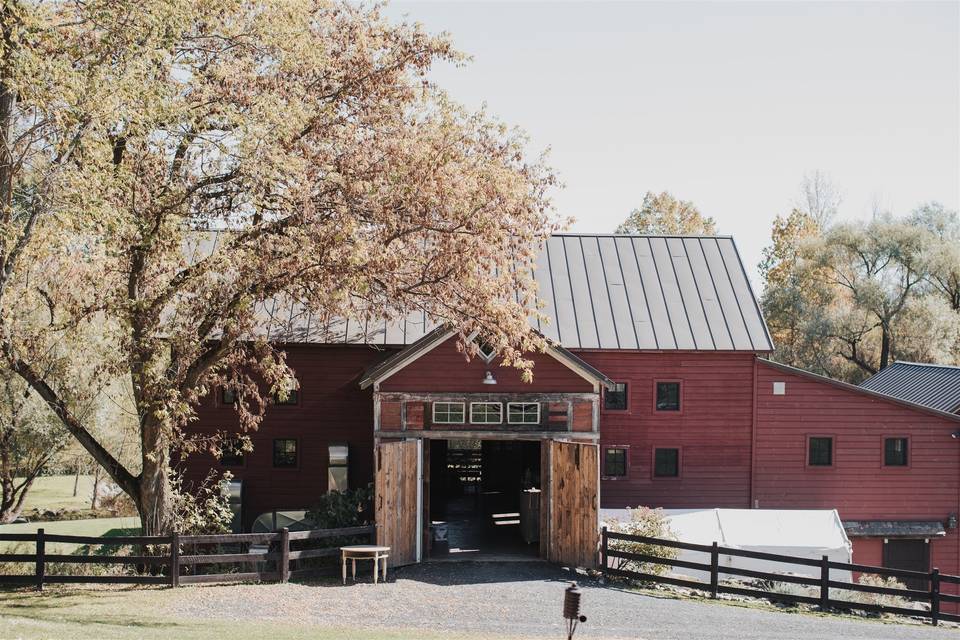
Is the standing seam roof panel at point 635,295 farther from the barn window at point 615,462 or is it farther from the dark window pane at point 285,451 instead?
the dark window pane at point 285,451

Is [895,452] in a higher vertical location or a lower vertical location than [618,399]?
lower

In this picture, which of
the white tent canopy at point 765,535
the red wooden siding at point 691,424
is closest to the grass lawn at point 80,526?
the red wooden siding at point 691,424

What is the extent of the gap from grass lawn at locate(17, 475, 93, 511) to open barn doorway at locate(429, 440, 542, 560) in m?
18.1

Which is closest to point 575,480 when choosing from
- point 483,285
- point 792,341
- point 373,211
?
point 483,285

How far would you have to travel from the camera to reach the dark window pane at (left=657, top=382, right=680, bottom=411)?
25422 mm

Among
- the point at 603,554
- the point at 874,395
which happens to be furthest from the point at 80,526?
the point at 874,395

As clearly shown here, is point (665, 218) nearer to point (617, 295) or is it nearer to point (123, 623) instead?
point (617, 295)

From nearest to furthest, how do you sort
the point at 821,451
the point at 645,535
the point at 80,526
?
the point at 645,535 → the point at 821,451 → the point at 80,526

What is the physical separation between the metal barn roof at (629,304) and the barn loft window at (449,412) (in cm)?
373

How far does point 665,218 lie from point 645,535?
41.9 meters

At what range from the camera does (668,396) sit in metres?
25.5

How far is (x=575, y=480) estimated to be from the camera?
20688 mm

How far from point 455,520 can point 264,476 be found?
6.02m

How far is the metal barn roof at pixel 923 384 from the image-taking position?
29.2 metres
